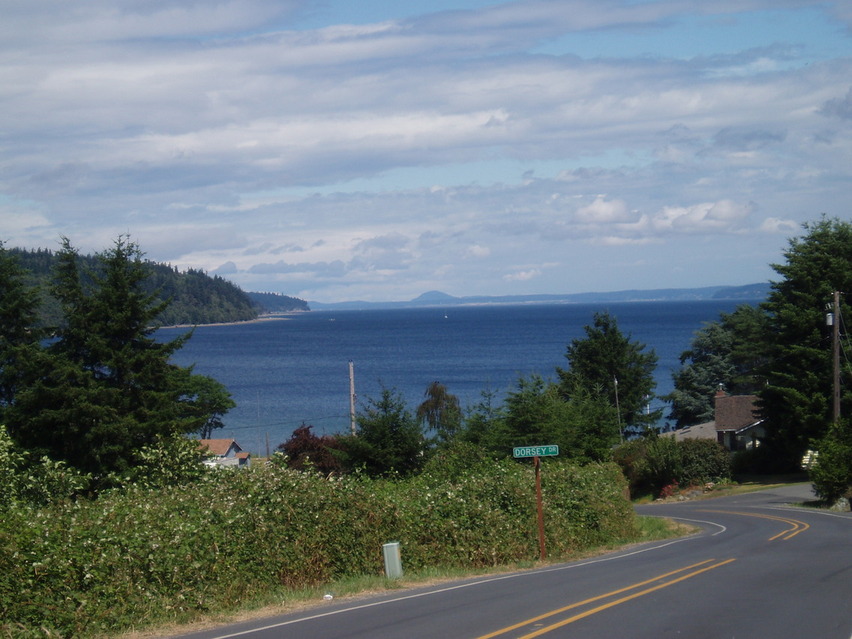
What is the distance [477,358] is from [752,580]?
13878 centimetres

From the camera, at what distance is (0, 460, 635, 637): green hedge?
405 inches

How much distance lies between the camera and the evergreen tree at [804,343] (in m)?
50.8

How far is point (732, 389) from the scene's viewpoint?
284 feet

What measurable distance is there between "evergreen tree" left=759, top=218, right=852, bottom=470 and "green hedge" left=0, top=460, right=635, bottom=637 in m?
35.2

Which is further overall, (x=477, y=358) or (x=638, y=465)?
(x=477, y=358)

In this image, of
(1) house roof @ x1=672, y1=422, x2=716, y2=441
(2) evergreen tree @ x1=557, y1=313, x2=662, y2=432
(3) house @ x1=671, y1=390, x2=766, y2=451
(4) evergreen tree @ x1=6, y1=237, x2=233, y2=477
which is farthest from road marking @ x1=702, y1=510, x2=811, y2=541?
(2) evergreen tree @ x1=557, y1=313, x2=662, y2=432

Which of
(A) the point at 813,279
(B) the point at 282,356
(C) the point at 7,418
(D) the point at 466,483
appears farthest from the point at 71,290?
(B) the point at 282,356

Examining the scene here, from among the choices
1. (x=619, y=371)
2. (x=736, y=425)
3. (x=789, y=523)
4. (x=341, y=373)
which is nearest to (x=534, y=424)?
(x=789, y=523)

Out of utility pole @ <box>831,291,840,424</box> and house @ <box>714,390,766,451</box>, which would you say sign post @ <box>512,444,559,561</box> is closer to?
utility pole @ <box>831,291,840,424</box>

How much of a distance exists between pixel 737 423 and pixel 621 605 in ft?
190

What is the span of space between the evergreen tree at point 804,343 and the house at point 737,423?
23.3ft

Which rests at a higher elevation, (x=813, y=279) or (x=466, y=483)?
(x=813, y=279)

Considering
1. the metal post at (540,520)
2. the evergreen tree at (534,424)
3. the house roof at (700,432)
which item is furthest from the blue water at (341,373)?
the metal post at (540,520)

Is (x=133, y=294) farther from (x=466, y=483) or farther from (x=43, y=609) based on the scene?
(x=43, y=609)
